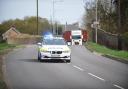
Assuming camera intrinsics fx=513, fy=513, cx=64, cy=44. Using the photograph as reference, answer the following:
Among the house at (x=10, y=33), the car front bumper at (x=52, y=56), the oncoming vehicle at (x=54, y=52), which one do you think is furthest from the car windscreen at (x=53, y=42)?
the house at (x=10, y=33)

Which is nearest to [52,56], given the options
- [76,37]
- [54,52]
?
[54,52]

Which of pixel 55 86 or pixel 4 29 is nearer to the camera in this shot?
pixel 55 86

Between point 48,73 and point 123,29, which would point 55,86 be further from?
point 123,29

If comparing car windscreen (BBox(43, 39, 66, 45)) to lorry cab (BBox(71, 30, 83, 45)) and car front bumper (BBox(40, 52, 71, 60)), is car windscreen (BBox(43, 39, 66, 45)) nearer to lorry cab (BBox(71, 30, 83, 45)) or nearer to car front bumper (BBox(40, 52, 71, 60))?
car front bumper (BBox(40, 52, 71, 60))

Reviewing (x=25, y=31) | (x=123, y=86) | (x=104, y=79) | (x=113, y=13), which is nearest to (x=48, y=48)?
(x=104, y=79)

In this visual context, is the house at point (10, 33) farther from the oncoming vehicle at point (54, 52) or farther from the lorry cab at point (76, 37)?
the oncoming vehicle at point (54, 52)

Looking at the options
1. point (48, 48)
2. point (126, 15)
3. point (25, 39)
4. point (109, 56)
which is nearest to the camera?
point (48, 48)

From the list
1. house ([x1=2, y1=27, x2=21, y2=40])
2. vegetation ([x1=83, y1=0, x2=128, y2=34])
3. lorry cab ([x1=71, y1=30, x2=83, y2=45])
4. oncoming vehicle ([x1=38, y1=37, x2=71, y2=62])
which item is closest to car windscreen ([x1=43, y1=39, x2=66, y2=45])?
oncoming vehicle ([x1=38, y1=37, x2=71, y2=62])

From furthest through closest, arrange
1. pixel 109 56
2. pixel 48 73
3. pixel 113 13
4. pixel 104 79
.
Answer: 1. pixel 113 13
2. pixel 109 56
3. pixel 48 73
4. pixel 104 79

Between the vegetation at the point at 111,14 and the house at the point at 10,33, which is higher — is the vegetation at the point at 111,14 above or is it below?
above

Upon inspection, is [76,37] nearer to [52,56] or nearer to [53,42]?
[53,42]

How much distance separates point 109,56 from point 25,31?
97859 mm

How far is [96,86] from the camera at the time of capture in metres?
17.6

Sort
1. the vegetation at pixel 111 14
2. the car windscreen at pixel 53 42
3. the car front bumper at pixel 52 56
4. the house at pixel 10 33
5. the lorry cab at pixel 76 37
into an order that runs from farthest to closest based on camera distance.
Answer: the house at pixel 10 33 → the lorry cab at pixel 76 37 → the vegetation at pixel 111 14 → the car windscreen at pixel 53 42 → the car front bumper at pixel 52 56
